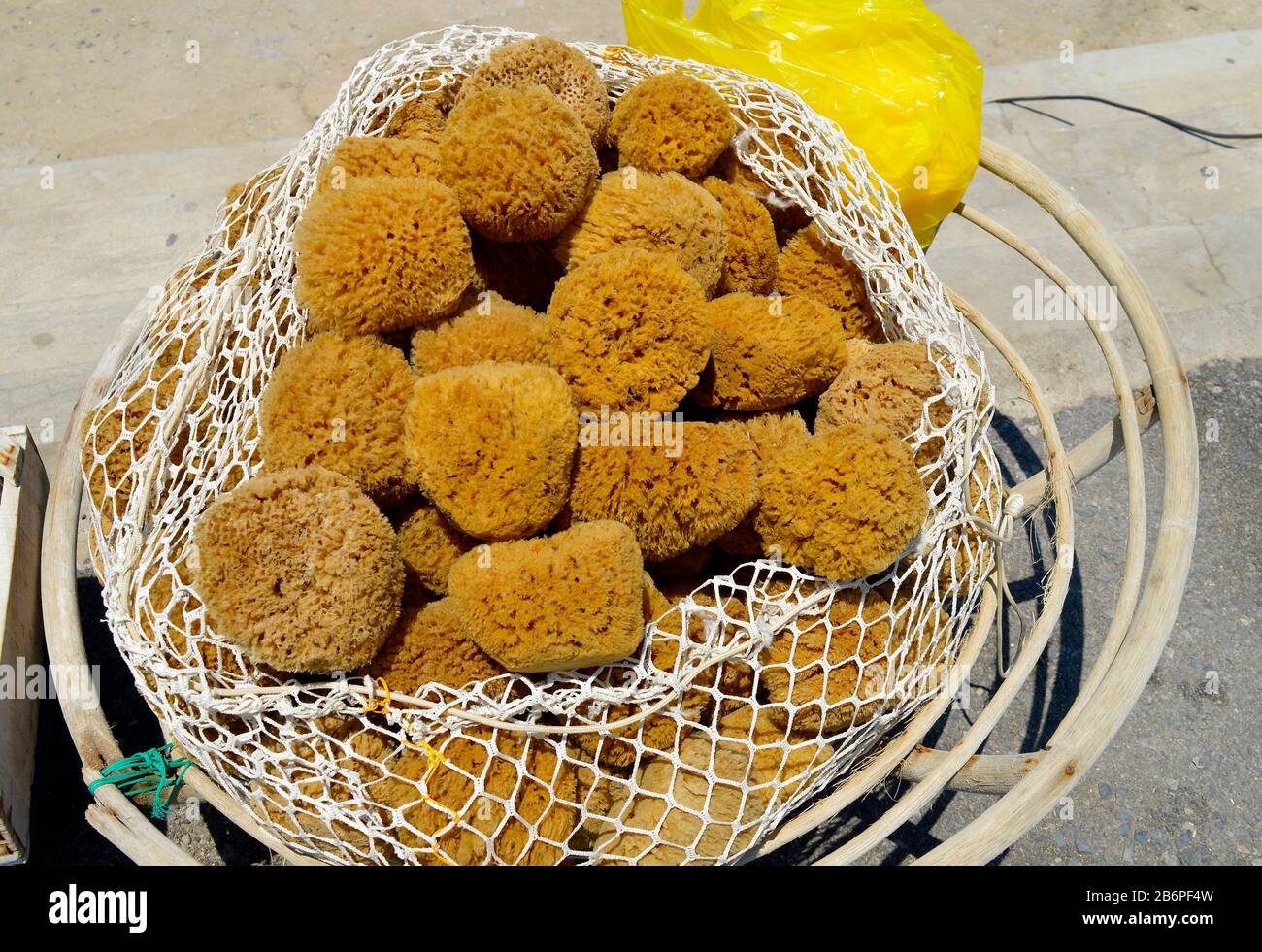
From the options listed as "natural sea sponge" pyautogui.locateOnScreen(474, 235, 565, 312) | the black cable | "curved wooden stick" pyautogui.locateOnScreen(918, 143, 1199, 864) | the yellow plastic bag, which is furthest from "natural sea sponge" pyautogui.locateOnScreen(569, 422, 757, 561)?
the black cable

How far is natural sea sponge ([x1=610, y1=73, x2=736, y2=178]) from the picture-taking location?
1190 mm

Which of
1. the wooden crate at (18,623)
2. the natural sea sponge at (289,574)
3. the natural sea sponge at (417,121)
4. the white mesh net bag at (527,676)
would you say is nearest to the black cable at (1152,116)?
the white mesh net bag at (527,676)

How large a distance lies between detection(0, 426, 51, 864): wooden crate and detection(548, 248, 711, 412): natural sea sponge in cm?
96

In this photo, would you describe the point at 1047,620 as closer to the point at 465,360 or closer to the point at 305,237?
the point at 465,360

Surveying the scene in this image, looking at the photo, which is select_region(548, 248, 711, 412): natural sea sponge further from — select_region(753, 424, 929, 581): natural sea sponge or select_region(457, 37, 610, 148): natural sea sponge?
select_region(457, 37, 610, 148): natural sea sponge

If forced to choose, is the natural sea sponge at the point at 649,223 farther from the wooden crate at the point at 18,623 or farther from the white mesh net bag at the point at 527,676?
the wooden crate at the point at 18,623

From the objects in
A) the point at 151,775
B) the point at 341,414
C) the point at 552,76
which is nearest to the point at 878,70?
the point at 552,76

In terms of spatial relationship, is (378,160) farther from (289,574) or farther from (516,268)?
(289,574)

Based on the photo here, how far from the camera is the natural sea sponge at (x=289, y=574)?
0.92 m

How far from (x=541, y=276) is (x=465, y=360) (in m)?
0.25

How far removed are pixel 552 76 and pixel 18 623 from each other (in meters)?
1.14

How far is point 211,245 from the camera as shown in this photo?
137cm

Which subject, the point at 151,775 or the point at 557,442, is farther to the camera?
the point at 151,775

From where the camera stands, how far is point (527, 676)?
1.04m
